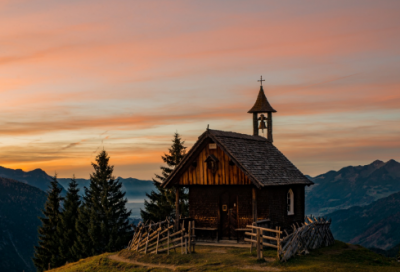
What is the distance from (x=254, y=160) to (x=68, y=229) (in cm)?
2991

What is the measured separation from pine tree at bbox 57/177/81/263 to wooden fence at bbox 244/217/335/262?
97.5ft

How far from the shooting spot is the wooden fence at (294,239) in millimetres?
28000

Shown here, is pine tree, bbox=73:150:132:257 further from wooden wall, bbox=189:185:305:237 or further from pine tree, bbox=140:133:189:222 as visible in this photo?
wooden wall, bbox=189:185:305:237

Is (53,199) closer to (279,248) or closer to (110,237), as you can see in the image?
(110,237)

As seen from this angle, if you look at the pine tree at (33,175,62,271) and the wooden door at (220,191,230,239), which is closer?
the wooden door at (220,191,230,239)

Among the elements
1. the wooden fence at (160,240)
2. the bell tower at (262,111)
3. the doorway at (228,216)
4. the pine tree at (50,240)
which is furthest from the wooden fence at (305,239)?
the pine tree at (50,240)

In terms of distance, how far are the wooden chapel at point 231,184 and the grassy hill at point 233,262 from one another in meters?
2.75

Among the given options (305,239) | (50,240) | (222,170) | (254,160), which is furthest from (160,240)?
(50,240)

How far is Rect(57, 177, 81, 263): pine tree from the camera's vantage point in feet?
182

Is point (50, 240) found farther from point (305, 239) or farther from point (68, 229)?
point (305, 239)

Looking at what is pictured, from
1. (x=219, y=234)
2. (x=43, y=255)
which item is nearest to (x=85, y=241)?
(x=43, y=255)

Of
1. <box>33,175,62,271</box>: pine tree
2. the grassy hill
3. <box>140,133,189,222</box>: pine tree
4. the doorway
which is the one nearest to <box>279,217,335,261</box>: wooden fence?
the grassy hill

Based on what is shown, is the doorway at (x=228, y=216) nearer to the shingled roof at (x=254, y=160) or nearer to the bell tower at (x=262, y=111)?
the shingled roof at (x=254, y=160)

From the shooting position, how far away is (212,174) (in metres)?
34.7
